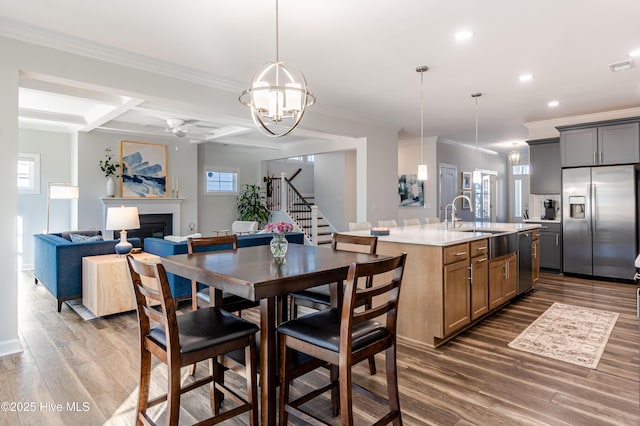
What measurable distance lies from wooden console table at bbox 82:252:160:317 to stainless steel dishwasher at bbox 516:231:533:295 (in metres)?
4.17

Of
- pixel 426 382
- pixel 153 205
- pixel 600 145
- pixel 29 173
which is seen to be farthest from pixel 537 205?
pixel 29 173

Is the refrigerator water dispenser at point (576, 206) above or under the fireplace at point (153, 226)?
above

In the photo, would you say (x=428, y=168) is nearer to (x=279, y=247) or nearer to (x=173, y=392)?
(x=279, y=247)

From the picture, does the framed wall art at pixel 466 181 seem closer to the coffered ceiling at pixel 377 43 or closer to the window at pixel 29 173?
the coffered ceiling at pixel 377 43

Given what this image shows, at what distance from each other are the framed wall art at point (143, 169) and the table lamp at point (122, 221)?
3474 mm

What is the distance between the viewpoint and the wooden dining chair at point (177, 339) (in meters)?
1.66

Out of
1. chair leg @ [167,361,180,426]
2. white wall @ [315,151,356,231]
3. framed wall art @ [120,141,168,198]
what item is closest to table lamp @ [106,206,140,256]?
chair leg @ [167,361,180,426]

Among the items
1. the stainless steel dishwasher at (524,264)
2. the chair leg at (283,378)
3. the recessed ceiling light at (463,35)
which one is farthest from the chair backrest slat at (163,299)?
the stainless steel dishwasher at (524,264)

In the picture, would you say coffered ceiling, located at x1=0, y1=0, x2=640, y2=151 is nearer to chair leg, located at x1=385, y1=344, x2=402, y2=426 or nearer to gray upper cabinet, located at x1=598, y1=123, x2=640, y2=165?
gray upper cabinet, located at x1=598, y1=123, x2=640, y2=165

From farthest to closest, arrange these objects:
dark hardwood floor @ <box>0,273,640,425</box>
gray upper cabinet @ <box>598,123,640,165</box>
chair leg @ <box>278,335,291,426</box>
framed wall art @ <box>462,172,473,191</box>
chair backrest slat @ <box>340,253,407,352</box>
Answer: framed wall art @ <box>462,172,473,191</box> < gray upper cabinet @ <box>598,123,640,165</box> < dark hardwood floor @ <box>0,273,640,425</box> < chair leg @ <box>278,335,291,426</box> < chair backrest slat @ <box>340,253,407,352</box>

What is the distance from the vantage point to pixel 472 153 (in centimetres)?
997

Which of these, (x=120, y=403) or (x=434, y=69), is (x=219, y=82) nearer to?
(x=434, y=69)

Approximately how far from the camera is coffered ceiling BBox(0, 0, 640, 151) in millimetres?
2830

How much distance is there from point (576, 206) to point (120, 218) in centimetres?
674
